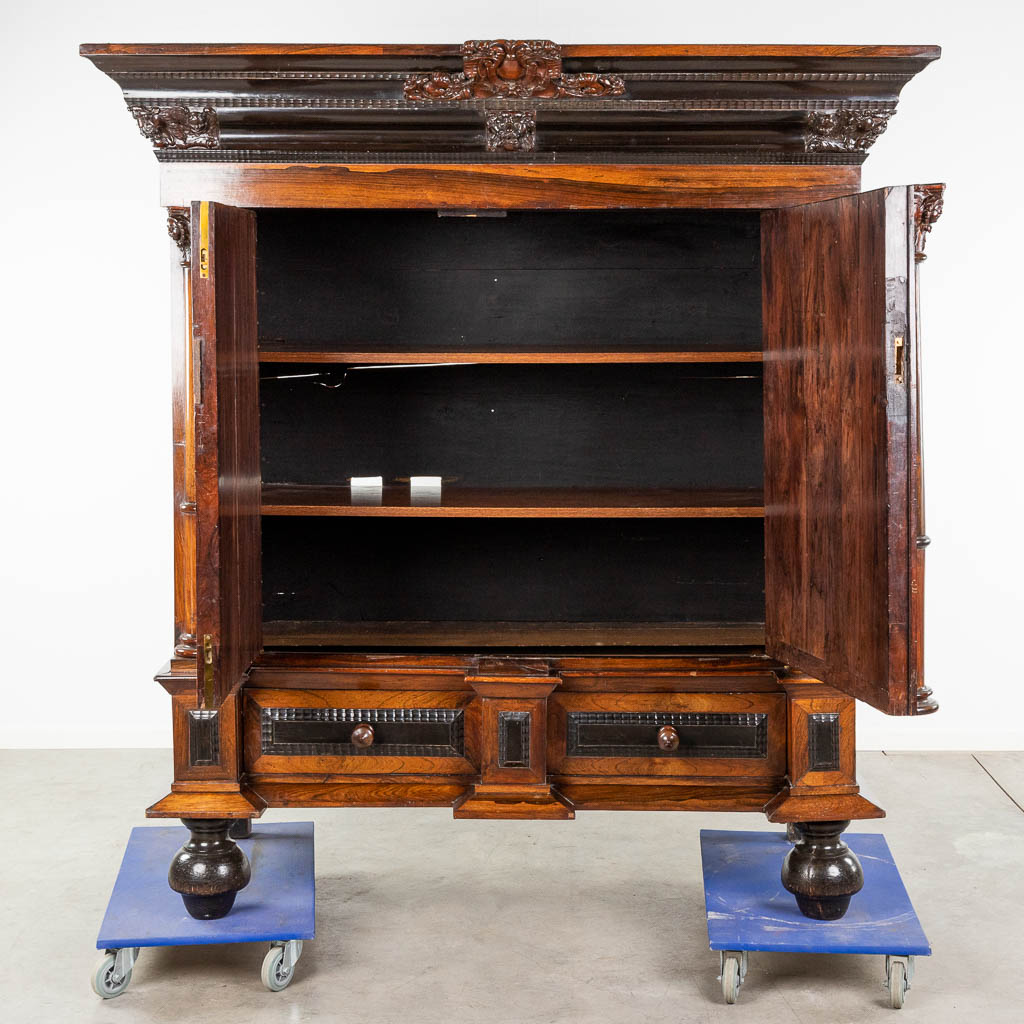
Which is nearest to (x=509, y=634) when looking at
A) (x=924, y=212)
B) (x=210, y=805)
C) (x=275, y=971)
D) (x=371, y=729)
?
(x=371, y=729)

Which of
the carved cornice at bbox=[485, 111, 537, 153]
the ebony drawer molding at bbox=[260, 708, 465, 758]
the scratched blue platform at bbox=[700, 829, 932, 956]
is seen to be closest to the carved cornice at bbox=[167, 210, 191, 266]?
the carved cornice at bbox=[485, 111, 537, 153]

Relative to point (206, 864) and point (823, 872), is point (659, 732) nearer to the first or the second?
point (823, 872)

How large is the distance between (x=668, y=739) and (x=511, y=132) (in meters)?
1.40

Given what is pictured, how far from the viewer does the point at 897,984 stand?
107 inches

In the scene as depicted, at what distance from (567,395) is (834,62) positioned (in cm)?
131

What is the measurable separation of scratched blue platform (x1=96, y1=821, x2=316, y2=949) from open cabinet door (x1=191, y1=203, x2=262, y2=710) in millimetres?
640

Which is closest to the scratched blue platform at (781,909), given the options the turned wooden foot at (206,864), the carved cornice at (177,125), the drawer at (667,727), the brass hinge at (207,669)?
the drawer at (667,727)

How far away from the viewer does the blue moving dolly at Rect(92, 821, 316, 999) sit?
2.75 m

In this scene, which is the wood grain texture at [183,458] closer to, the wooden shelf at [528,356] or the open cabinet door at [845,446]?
the wooden shelf at [528,356]

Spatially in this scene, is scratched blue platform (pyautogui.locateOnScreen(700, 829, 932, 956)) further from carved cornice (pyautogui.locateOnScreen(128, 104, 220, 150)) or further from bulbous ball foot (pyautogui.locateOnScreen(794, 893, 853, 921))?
carved cornice (pyautogui.locateOnScreen(128, 104, 220, 150))

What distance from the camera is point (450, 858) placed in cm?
371

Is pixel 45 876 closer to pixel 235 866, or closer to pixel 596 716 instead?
pixel 235 866

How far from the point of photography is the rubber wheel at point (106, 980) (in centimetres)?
275

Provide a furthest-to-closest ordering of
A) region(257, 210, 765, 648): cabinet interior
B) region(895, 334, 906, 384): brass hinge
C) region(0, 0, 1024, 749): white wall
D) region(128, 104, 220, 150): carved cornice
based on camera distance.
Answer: region(0, 0, 1024, 749): white wall, region(257, 210, 765, 648): cabinet interior, region(128, 104, 220, 150): carved cornice, region(895, 334, 906, 384): brass hinge
